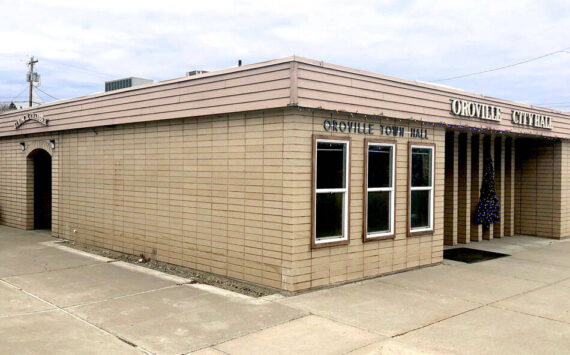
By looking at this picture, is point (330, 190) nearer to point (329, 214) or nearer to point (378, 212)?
point (329, 214)

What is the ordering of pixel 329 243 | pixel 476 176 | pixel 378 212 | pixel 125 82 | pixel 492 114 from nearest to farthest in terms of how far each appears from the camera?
pixel 329 243
pixel 378 212
pixel 492 114
pixel 125 82
pixel 476 176

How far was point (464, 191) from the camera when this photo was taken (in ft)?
41.7

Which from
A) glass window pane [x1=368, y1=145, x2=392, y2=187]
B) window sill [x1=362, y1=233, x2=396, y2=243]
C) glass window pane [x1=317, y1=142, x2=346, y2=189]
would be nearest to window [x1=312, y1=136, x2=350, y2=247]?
glass window pane [x1=317, y1=142, x2=346, y2=189]

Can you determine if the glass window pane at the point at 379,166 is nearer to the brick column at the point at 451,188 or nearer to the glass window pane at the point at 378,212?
the glass window pane at the point at 378,212

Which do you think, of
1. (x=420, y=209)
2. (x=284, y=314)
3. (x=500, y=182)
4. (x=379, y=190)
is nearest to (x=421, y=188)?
(x=420, y=209)

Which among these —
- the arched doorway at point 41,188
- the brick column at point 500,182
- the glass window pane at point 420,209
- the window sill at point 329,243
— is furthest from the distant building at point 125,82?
the brick column at point 500,182

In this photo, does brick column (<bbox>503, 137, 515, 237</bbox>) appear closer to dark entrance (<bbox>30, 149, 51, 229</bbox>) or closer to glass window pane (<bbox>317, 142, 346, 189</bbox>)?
glass window pane (<bbox>317, 142, 346, 189</bbox>)

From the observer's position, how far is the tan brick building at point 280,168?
7.72 meters

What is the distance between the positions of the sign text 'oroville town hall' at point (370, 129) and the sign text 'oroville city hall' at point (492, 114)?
1187 mm

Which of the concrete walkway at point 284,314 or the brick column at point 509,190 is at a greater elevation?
the brick column at point 509,190

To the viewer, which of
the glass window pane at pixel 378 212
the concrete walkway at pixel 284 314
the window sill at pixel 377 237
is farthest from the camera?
the glass window pane at pixel 378 212

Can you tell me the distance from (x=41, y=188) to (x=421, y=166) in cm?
1177

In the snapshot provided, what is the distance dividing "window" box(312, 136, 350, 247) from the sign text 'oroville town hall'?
203 mm

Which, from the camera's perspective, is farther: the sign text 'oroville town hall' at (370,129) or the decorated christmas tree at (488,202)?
the decorated christmas tree at (488,202)
